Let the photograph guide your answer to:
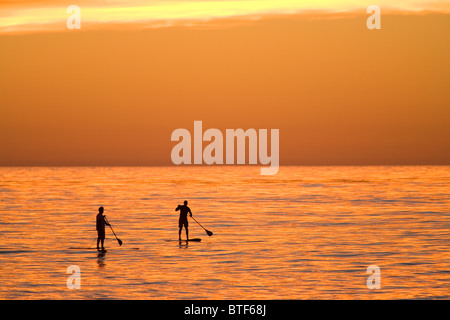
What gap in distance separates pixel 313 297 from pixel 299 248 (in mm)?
10794

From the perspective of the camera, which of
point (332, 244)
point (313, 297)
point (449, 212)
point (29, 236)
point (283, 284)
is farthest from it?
point (449, 212)

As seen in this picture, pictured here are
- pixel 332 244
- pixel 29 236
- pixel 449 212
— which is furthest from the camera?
pixel 449 212

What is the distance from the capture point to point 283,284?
20.6 m

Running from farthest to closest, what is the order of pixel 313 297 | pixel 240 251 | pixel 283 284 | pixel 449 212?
pixel 449 212 < pixel 240 251 < pixel 283 284 < pixel 313 297
